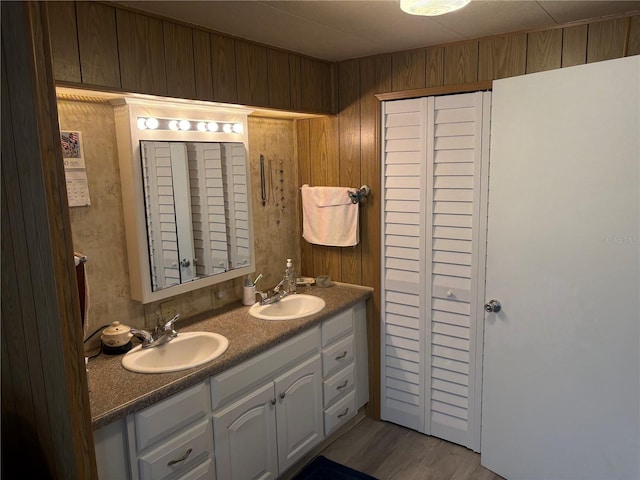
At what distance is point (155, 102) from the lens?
7.00 feet

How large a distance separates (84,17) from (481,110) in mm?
1804

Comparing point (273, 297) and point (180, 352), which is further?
point (273, 297)

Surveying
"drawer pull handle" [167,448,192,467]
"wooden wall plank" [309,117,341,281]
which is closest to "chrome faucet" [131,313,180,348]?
"drawer pull handle" [167,448,192,467]

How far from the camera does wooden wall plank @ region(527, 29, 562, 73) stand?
2227mm

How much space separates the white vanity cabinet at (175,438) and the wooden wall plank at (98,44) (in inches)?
48.1

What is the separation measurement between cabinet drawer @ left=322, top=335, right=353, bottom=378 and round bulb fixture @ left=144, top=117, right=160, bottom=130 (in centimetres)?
145

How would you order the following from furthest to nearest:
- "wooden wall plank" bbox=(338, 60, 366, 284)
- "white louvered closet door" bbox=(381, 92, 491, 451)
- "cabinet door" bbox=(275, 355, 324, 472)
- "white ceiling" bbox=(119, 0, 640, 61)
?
"wooden wall plank" bbox=(338, 60, 366, 284), "white louvered closet door" bbox=(381, 92, 491, 451), "cabinet door" bbox=(275, 355, 324, 472), "white ceiling" bbox=(119, 0, 640, 61)

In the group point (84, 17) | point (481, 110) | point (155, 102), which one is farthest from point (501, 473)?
point (84, 17)

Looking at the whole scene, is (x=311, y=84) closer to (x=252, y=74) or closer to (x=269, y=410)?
(x=252, y=74)

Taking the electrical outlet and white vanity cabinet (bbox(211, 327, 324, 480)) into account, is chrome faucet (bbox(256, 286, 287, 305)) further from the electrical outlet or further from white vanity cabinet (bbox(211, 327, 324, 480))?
the electrical outlet

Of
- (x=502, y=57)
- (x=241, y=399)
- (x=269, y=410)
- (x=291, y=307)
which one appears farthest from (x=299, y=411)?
(x=502, y=57)

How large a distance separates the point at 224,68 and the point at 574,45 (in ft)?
5.23

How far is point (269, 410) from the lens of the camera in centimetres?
232

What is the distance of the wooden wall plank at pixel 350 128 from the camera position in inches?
113
